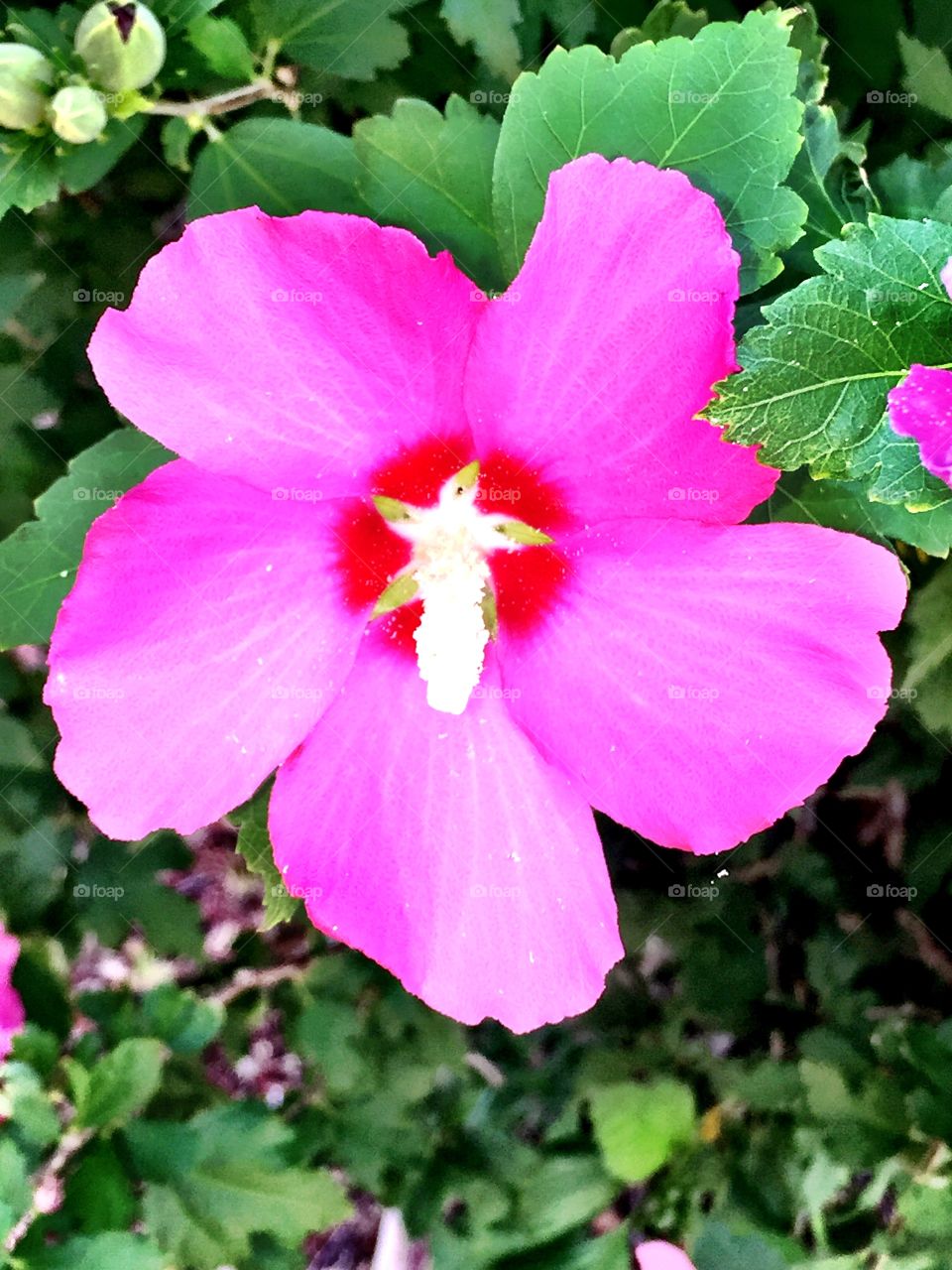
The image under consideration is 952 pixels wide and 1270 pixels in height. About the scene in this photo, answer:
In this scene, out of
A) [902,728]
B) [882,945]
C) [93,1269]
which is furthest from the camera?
[882,945]

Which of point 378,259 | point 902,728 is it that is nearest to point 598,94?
point 378,259

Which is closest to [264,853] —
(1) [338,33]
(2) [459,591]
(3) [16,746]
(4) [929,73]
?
(2) [459,591]

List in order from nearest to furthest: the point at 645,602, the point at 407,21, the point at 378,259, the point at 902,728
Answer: the point at 378,259, the point at 645,602, the point at 407,21, the point at 902,728

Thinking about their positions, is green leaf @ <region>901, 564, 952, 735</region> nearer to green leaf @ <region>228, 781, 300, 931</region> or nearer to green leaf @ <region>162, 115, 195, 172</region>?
green leaf @ <region>228, 781, 300, 931</region>

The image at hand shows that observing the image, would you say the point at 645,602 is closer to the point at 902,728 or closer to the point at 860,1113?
the point at 902,728

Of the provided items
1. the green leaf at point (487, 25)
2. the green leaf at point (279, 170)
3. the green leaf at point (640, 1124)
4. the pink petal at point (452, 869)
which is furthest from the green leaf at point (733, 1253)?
the green leaf at point (487, 25)

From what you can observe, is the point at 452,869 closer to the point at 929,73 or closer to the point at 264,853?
the point at 264,853
